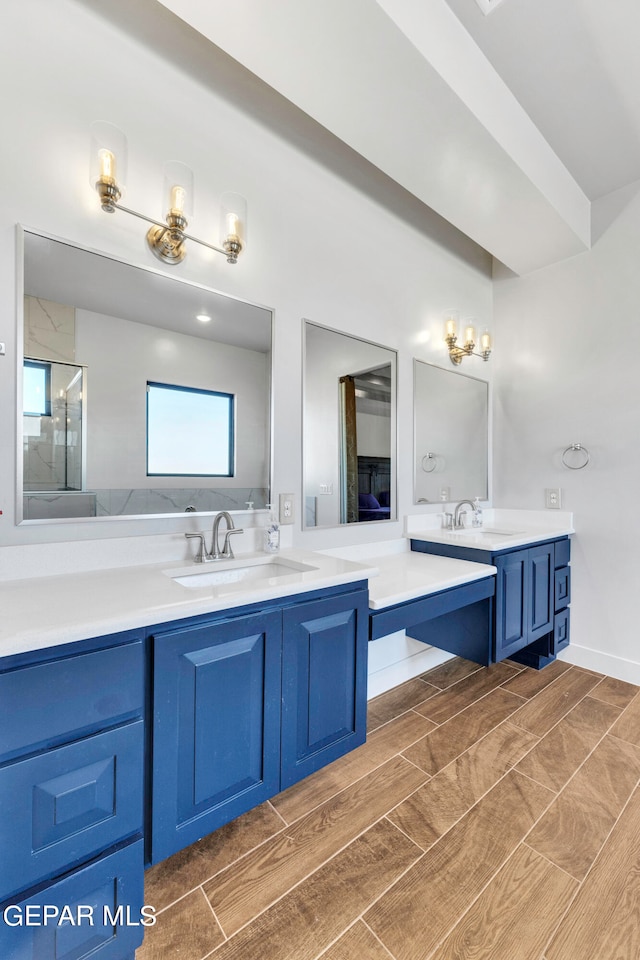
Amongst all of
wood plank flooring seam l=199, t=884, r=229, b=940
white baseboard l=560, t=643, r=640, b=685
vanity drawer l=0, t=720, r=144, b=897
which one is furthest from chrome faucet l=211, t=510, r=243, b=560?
white baseboard l=560, t=643, r=640, b=685

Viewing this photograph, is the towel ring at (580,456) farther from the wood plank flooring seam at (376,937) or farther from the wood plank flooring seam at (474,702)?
the wood plank flooring seam at (376,937)

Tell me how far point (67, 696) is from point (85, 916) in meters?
0.49

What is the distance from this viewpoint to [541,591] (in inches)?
94.7

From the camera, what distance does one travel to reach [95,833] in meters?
0.93

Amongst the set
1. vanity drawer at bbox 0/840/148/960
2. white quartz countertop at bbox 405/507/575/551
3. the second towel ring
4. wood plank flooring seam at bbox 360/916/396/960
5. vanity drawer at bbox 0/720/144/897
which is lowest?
wood plank flooring seam at bbox 360/916/396/960

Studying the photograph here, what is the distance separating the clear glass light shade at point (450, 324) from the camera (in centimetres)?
266

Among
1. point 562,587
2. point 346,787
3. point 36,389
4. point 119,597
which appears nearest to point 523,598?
point 562,587

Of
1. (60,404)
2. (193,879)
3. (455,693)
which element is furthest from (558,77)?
(193,879)

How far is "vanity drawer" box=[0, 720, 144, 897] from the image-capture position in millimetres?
837

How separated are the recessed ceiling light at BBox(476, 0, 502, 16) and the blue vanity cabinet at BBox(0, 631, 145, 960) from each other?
7.74 feet

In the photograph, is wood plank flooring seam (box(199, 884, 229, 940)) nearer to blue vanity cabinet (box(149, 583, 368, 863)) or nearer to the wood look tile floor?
the wood look tile floor

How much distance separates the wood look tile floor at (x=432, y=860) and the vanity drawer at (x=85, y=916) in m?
0.14

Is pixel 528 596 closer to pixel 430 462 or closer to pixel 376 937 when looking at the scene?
pixel 430 462

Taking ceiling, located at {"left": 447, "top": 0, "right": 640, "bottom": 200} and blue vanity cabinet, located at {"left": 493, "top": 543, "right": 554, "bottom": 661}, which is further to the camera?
blue vanity cabinet, located at {"left": 493, "top": 543, "right": 554, "bottom": 661}
